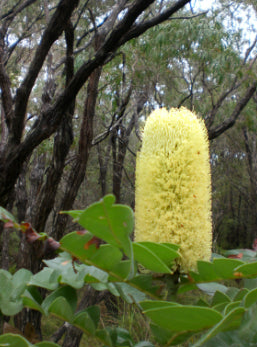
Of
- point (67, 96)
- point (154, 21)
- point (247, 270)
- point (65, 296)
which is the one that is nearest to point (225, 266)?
point (247, 270)

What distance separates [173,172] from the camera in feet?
3.73

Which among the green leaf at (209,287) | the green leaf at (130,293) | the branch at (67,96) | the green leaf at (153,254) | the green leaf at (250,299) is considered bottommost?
the green leaf at (130,293)

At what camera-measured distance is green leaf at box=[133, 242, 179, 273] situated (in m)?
0.72

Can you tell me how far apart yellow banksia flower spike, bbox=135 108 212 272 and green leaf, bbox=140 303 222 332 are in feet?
1.13

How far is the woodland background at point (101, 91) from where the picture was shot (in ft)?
14.0

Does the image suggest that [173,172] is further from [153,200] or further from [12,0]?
[12,0]

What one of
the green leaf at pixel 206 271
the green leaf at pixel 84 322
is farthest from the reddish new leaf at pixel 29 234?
the green leaf at pixel 206 271

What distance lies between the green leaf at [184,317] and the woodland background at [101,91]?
291mm

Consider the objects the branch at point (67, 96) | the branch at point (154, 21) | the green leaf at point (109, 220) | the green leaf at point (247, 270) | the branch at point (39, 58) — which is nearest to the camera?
the green leaf at point (109, 220)

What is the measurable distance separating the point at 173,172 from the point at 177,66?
806 centimetres

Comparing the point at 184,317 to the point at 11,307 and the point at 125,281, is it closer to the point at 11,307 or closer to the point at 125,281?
the point at 125,281

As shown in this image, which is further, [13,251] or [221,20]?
[13,251]

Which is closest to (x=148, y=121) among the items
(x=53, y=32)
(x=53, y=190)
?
(x=53, y=32)

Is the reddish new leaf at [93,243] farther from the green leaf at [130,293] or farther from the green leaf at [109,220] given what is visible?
the green leaf at [130,293]
